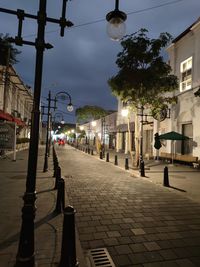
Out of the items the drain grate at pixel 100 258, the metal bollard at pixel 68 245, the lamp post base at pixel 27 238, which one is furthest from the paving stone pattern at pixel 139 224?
the lamp post base at pixel 27 238

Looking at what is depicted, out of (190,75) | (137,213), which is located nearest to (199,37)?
(190,75)

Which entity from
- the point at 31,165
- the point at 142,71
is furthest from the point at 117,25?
the point at 142,71

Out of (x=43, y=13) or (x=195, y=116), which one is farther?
(x=195, y=116)

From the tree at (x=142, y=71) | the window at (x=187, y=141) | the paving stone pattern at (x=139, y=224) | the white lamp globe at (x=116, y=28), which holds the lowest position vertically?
the paving stone pattern at (x=139, y=224)

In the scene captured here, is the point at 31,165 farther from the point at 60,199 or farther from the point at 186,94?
the point at 186,94

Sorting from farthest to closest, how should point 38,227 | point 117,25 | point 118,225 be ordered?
point 118,225 → point 38,227 → point 117,25

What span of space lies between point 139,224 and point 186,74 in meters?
17.4

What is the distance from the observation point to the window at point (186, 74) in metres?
20.0

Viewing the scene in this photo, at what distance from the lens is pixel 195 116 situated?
18359 millimetres

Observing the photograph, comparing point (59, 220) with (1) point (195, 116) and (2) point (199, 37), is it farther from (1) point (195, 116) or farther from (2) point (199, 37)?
(2) point (199, 37)

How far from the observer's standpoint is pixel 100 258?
168 inches

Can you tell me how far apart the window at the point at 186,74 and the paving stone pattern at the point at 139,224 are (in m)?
12.7

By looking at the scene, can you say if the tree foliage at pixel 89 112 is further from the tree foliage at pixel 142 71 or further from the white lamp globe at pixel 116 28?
the white lamp globe at pixel 116 28

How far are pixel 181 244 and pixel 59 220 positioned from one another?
2.78 m
